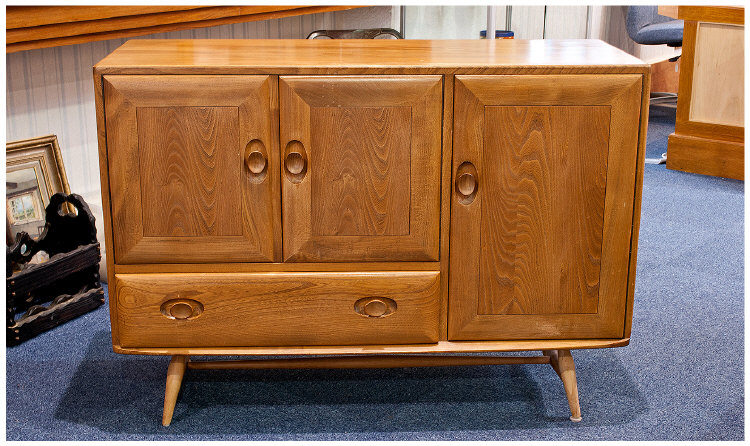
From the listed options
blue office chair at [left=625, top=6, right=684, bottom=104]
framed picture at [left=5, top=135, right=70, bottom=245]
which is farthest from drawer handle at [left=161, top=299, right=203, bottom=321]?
blue office chair at [left=625, top=6, right=684, bottom=104]

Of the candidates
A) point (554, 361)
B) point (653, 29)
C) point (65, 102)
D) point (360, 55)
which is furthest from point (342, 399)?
point (653, 29)

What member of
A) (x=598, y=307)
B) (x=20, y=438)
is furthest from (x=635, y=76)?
(x=20, y=438)

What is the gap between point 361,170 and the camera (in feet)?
5.80

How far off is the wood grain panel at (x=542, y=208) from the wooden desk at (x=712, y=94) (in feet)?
8.15

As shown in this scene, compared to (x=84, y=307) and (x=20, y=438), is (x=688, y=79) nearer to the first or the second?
(x=84, y=307)

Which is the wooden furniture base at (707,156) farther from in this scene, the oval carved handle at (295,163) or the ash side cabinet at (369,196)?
the oval carved handle at (295,163)

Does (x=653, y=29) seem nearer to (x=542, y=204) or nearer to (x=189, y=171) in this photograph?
(x=542, y=204)

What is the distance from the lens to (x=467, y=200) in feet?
5.91

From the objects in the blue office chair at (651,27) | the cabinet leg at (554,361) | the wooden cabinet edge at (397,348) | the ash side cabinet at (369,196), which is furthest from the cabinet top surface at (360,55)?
the blue office chair at (651,27)

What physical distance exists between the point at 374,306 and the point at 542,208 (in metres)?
0.41

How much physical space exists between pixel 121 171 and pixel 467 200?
70 cm

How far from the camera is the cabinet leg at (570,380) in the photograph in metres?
2.00

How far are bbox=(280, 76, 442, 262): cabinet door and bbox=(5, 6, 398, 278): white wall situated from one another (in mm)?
1233

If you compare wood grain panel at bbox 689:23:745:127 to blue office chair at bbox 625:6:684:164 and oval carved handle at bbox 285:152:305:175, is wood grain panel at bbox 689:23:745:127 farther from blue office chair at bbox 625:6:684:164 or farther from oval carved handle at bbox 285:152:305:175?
oval carved handle at bbox 285:152:305:175
